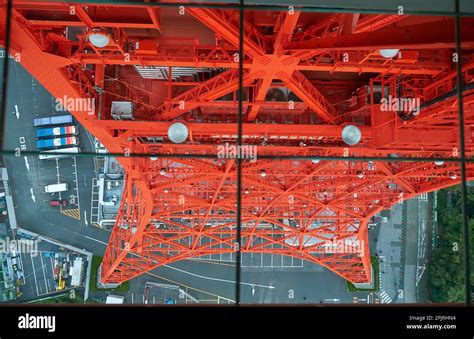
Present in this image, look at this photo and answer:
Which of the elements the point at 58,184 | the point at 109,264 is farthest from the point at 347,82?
the point at 109,264

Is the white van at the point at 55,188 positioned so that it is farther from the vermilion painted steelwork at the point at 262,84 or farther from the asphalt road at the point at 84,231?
the vermilion painted steelwork at the point at 262,84

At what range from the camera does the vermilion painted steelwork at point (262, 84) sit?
909 centimetres

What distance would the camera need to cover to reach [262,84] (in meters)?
11.4

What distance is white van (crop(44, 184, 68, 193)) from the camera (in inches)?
787

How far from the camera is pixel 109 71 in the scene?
44.6ft

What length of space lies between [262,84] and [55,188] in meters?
14.2

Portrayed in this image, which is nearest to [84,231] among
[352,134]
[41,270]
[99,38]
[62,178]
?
[41,270]

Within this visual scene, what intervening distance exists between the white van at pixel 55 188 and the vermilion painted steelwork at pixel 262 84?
13.0 ft

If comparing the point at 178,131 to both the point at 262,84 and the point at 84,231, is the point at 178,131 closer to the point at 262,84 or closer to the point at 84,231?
the point at 262,84

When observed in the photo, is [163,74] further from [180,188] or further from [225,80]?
[180,188]

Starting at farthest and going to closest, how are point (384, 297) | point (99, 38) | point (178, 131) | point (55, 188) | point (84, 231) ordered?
point (384, 297)
point (84, 231)
point (55, 188)
point (178, 131)
point (99, 38)

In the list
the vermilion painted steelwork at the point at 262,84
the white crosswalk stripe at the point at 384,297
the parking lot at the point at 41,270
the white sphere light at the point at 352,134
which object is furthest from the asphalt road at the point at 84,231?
the white sphere light at the point at 352,134

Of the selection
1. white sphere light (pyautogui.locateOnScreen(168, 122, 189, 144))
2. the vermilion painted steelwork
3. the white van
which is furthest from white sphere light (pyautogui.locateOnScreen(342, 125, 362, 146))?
the white van

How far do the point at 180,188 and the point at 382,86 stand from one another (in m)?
13.1
